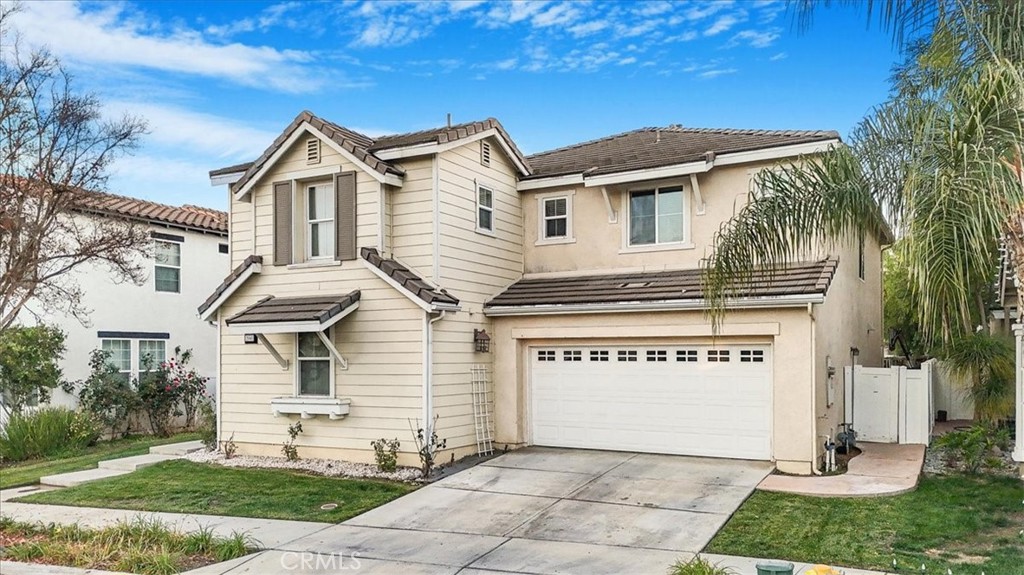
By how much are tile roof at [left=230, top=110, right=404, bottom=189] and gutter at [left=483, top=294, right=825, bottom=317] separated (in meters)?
3.27

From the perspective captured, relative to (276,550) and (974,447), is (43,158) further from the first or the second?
(974,447)

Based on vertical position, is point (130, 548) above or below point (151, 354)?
below

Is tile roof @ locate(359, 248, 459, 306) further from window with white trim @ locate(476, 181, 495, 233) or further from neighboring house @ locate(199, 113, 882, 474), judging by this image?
window with white trim @ locate(476, 181, 495, 233)

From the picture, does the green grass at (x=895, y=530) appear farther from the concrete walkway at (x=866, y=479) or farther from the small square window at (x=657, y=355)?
the small square window at (x=657, y=355)

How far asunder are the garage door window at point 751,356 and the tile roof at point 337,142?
21.7 feet

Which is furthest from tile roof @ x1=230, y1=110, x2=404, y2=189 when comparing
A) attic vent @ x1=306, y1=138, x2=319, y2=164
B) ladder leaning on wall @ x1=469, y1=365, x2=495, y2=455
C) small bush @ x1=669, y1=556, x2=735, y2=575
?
small bush @ x1=669, y1=556, x2=735, y2=575

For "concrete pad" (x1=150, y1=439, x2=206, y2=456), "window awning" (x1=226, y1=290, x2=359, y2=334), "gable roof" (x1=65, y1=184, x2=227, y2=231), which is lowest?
"concrete pad" (x1=150, y1=439, x2=206, y2=456)

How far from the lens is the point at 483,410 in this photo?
14.2 metres

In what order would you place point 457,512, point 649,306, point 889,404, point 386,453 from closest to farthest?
point 457,512 < point 386,453 < point 649,306 < point 889,404

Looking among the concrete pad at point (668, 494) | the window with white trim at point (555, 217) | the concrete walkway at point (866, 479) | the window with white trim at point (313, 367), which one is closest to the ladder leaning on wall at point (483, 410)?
the window with white trim at point (313, 367)

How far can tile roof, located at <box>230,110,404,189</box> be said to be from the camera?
13.1 m

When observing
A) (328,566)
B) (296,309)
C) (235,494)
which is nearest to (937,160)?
(328,566)

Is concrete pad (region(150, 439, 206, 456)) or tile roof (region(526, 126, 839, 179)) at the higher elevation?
tile roof (region(526, 126, 839, 179))

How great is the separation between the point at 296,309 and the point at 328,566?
5860mm
